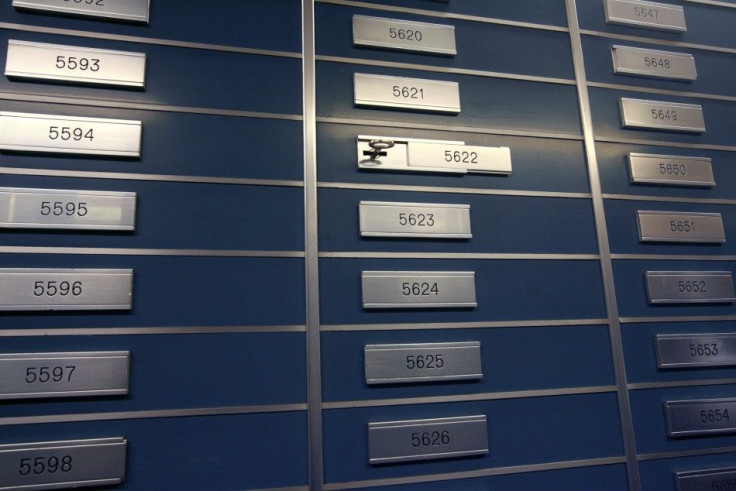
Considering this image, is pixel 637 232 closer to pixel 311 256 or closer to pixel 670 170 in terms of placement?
pixel 670 170

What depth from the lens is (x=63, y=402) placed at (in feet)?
4.39

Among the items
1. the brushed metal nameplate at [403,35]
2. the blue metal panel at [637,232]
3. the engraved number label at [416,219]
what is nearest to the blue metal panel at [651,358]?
the blue metal panel at [637,232]

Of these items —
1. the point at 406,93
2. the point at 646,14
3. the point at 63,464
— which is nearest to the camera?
the point at 63,464

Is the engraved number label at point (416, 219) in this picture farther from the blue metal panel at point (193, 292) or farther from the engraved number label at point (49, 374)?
the engraved number label at point (49, 374)

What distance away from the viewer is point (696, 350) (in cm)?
182

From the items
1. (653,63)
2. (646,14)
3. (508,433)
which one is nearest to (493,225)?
(508,433)

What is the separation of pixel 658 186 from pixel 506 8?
0.87 metres

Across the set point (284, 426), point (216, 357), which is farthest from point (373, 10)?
point (284, 426)

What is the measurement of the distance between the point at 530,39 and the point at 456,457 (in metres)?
1.48

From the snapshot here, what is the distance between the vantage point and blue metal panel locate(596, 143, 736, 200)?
1.89 meters

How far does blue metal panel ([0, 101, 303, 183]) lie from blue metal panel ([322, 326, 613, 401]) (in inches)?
21.9

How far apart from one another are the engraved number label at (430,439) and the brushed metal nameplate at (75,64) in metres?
1.31

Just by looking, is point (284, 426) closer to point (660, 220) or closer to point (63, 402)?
point (63, 402)

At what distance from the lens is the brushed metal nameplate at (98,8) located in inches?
59.4
